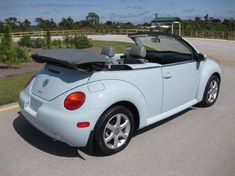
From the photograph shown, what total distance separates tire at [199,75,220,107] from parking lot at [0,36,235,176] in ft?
2.29

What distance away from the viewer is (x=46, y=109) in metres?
4.07

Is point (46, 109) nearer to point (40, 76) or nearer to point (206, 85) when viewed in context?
point (40, 76)

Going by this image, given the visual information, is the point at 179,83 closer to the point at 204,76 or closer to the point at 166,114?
the point at 166,114

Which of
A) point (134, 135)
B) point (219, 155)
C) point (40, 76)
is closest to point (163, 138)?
point (134, 135)

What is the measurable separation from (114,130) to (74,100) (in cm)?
71

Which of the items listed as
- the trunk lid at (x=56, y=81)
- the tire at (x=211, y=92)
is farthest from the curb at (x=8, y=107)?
the tire at (x=211, y=92)

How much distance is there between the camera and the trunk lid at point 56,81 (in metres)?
4.04

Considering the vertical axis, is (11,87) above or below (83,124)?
below

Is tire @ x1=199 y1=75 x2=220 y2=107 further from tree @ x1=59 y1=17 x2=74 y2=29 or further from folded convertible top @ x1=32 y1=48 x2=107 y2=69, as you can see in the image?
tree @ x1=59 y1=17 x2=74 y2=29

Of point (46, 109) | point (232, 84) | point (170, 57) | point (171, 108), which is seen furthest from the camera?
point (232, 84)

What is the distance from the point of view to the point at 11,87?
316 inches

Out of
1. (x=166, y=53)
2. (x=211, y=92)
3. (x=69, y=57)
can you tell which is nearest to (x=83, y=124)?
(x=69, y=57)

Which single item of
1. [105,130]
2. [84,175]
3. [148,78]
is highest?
[148,78]

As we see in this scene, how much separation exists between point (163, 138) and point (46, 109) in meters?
1.80
